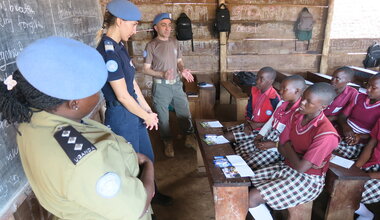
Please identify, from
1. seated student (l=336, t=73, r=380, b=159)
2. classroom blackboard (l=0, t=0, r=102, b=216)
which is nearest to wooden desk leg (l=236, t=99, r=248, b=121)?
seated student (l=336, t=73, r=380, b=159)

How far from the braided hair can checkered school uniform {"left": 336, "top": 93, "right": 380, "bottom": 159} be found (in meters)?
2.36

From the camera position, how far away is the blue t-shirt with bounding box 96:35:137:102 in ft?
5.64

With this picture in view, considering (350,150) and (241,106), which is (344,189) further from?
(241,106)

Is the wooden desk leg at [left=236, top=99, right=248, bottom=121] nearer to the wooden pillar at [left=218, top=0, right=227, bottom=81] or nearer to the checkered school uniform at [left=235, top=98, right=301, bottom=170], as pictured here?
the checkered school uniform at [left=235, top=98, right=301, bottom=170]

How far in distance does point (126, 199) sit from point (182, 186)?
6.43 ft

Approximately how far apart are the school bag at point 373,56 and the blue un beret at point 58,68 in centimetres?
568

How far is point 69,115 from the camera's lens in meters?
0.90

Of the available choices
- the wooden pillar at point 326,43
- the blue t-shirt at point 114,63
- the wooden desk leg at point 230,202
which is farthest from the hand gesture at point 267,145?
the wooden pillar at point 326,43

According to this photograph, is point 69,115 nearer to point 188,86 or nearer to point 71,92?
point 71,92

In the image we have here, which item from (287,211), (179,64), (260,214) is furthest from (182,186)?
(179,64)

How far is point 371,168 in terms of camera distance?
201 cm

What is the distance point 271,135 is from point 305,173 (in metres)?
0.62

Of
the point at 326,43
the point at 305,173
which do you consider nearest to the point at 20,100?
→ the point at 305,173

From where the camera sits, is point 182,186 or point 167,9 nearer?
point 182,186
